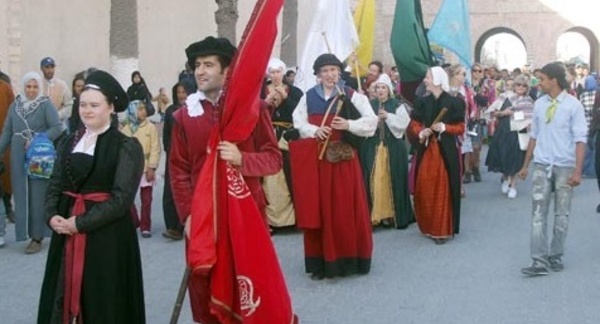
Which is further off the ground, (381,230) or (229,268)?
(229,268)

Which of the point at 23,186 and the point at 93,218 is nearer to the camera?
the point at 93,218

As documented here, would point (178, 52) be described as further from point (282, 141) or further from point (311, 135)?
point (311, 135)

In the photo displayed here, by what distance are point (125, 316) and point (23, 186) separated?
5.06 metres

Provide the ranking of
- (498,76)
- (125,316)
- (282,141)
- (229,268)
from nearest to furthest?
(229,268), (125,316), (282,141), (498,76)

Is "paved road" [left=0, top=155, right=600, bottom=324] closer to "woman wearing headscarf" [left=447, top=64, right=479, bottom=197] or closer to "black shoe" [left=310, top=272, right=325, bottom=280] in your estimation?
"black shoe" [left=310, top=272, right=325, bottom=280]

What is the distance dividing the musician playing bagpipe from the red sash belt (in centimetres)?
326

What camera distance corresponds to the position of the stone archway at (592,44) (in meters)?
39.8

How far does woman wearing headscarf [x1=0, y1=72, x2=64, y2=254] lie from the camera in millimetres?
9367

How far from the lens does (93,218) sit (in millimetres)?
4832

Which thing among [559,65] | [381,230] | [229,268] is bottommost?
[381,230]

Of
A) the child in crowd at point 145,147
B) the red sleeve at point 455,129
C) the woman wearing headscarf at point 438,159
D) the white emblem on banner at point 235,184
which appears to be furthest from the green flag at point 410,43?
the white emblem on banner at point 235,184

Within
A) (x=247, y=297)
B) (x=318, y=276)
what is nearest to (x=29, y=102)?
(x=318, y=276)

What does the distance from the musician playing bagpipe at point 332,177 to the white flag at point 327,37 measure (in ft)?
7.71

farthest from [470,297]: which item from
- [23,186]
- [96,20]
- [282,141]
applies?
[96,20]
